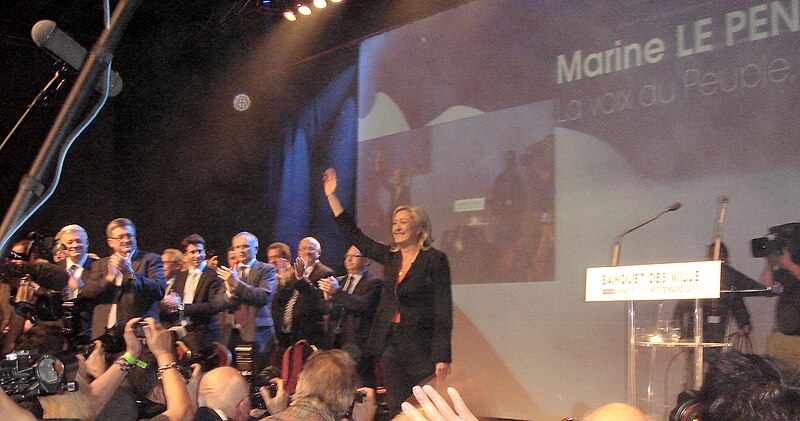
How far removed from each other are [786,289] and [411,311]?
6.38ft

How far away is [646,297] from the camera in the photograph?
127 inches

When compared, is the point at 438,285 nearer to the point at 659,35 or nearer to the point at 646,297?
the point at 646,297

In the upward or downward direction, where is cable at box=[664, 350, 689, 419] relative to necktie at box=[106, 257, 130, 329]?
downward

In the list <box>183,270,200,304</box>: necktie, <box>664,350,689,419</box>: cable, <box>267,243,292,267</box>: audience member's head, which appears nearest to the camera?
<box>664,350,689,419</box>: cable


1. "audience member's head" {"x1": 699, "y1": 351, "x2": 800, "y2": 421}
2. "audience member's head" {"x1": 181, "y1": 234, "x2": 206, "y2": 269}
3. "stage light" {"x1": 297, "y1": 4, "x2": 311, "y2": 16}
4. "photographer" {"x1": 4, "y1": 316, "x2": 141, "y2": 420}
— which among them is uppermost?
"stage light" {"x1": 297, "y1": 4, "x2": 311, "y2": 16}

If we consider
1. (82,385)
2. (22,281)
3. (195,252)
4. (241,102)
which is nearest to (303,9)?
(241,102)

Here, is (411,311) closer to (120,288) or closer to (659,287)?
(659,287)

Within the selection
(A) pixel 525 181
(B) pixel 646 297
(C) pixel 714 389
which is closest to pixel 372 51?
(A) pixel 525 181

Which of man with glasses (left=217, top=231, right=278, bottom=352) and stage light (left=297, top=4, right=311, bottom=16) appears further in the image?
stage light (left=297, top=4, right=311, bottom=16)

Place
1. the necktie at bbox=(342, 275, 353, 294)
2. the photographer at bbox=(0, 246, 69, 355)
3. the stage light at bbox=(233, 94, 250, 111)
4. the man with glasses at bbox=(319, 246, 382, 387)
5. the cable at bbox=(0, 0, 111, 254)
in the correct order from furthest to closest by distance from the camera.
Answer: the stage light at bbox=(233, 94, 250, 111), the necktie at bbox=(342, 275, 353, 294), the man with glasses at bbox=(319, 246, 382, 387), the photographer at bbox=(0, 246, 69, 355), the cable at bbox=(0, 0, 111, 254)

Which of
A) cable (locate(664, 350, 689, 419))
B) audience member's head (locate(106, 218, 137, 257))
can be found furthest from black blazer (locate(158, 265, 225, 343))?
cable (locate(664, 350, 689, 419))

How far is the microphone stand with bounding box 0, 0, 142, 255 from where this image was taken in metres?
1.05

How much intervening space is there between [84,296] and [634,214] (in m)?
3.29

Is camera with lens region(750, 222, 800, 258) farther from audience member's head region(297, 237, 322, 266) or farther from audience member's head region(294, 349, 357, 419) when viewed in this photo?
audience member's head region(297, 237, 322, 266)
